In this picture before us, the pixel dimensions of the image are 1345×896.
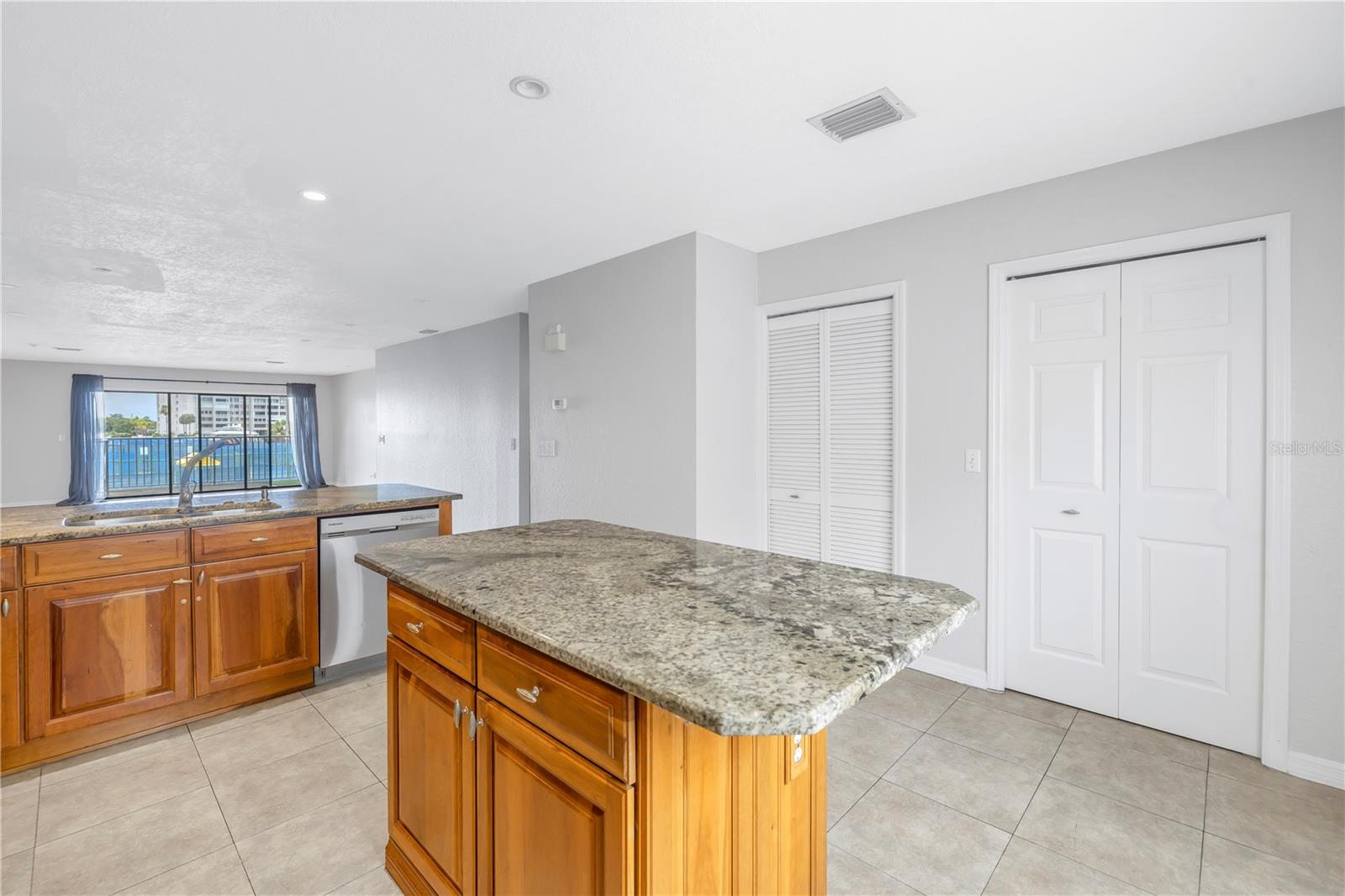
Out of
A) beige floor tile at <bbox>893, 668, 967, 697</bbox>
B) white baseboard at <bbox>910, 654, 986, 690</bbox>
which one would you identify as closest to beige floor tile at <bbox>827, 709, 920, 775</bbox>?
beige floor tile at <bbox>893, 668, 967, 697</bbox>

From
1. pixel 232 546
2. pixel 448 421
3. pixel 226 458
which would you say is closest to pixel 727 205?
pixel 232 546

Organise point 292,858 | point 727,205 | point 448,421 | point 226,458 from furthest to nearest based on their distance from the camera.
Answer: point 226,458, point 448,421, point 727,205, point 292,858

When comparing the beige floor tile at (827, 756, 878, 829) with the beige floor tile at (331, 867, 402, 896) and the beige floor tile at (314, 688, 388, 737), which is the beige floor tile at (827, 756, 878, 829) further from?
the beige floor tile at (314, 688, 388, 737)

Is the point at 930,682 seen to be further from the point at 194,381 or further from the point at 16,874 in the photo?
the point at 194,381

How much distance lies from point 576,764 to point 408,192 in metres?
2.71

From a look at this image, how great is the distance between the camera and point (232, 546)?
2.63 m

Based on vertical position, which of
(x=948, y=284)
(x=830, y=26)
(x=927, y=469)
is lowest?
(x=927, y=469)

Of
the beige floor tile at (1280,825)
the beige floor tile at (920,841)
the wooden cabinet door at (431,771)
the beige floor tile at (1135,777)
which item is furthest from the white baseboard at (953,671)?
the wooden cabinet door at (431,771)

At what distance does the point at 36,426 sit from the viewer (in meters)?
9.00

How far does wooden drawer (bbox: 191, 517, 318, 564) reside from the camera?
256 centimetres

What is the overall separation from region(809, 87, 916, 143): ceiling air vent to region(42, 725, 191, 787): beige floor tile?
11.7 ft

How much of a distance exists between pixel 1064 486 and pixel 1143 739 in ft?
3.50

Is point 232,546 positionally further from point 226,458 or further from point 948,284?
point 226,458

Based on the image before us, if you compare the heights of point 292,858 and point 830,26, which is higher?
point 830,26
